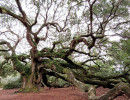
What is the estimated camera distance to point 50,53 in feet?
32.6

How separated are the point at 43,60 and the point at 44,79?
325 centimetres

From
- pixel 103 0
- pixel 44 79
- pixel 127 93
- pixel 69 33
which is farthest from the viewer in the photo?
pixel 44 79

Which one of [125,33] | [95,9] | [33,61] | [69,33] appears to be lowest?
[33,61]

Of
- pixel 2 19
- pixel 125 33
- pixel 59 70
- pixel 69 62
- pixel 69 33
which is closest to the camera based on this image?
pixel 125 33

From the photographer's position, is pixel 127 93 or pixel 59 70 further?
pixel 59 70

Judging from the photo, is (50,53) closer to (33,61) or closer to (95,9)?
(33,61)

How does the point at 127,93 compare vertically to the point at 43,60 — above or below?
below

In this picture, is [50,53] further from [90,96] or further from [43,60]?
[90,96]

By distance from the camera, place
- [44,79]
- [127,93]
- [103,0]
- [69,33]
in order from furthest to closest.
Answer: [44,79] < [69,33] < [103,0] < [127,93]

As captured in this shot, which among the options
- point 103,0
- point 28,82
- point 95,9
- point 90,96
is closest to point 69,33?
point 95,9

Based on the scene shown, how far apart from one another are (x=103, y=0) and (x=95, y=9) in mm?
1038

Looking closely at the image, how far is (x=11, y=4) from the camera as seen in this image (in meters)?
8.94

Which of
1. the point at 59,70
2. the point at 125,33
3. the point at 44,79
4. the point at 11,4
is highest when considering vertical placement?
the point at 11,4

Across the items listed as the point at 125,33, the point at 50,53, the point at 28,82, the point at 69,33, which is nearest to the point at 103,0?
the point at 125,33
